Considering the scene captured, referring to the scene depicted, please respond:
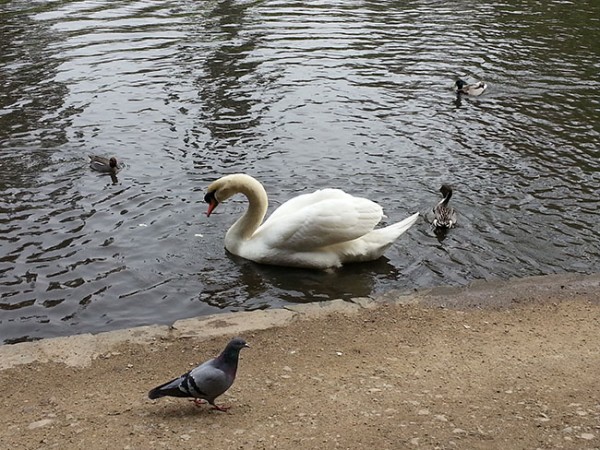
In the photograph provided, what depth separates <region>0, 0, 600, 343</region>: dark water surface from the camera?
9.39 meters

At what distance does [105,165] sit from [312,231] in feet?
13.4

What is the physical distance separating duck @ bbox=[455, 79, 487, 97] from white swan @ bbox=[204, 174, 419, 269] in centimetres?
652

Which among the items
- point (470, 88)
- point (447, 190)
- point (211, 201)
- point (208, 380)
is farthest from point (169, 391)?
point (470, 88)

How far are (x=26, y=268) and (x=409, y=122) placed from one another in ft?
24.0

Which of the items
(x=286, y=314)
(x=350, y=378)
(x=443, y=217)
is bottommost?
(x=443, y=217)

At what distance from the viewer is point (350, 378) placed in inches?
262

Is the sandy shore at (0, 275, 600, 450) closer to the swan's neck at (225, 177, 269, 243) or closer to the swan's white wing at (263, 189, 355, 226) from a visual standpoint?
the swan's white wing at (263, 189, 355, 226)

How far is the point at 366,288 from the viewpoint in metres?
9.35

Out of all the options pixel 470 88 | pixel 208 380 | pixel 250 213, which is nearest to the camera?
pixel 208 380

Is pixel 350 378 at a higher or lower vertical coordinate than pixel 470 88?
higher

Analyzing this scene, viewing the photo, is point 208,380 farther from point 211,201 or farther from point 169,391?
point 211,201

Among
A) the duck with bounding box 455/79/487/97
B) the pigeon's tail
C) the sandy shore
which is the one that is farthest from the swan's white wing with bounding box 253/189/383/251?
the duck with bounding box 455/79/487/97

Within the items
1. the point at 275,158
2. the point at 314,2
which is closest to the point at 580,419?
the point at 275,158

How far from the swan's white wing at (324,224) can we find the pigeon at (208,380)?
3.78m
